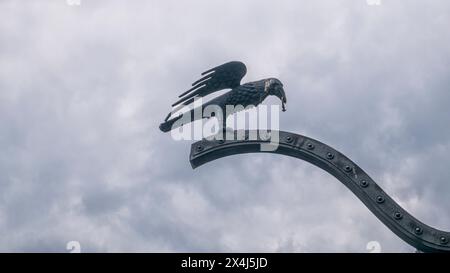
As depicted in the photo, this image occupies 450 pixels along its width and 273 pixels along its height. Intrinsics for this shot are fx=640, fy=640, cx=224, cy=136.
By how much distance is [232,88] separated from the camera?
29.8ft

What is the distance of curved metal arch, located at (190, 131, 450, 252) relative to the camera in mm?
7039

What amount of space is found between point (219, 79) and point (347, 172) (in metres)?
2.51

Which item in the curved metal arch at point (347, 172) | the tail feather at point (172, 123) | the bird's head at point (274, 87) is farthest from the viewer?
the bird's head at point (274, 87)

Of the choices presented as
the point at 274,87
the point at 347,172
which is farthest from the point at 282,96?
the point at 347,172

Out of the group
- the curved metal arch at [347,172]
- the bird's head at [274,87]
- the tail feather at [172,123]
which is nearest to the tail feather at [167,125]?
the tail feather at [172,123]

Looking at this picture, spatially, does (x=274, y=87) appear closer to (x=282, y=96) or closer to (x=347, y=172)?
(x=282, y=96)

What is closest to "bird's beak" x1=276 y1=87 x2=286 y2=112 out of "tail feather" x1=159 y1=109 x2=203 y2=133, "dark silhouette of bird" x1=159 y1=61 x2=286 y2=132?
"dark silhouette of bird" x1=159 y1=61 x2=286 y2=132

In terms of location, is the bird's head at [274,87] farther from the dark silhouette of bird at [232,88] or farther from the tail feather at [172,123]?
the tail feather at [172,123]

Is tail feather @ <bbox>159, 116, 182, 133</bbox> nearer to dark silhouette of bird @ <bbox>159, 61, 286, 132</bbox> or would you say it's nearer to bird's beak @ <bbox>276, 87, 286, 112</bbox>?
dark silhouette of bird @ <bbox>159, 61, 286, 132</bbox>

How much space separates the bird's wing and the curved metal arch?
113cm

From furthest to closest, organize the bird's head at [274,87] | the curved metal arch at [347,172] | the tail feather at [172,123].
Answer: the bird's head at [274,87] → the tail feather at [172,123] → the curved metal arch at [347,172]

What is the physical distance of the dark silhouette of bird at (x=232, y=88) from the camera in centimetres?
877
